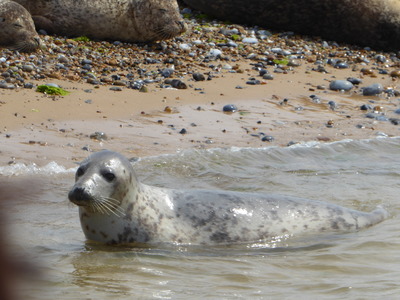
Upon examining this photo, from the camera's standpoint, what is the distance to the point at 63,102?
22.8 feet

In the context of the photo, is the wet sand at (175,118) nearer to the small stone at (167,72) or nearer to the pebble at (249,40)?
the small stone at (167,72)

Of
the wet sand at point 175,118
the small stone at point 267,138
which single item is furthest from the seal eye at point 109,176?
the small stone at point 267,138

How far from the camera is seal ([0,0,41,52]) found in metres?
8.46

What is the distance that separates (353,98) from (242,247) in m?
5.27

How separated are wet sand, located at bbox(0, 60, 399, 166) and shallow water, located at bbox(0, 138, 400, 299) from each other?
0.53 metres

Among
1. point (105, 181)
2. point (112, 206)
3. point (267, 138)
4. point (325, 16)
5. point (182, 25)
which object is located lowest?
point (267, 138)

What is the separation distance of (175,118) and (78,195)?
3775 mm

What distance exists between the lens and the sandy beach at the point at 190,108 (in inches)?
242

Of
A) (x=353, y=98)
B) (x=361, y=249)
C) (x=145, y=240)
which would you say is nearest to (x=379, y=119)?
(x=353, y=98)

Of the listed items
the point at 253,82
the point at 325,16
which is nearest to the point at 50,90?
the point at 253,82

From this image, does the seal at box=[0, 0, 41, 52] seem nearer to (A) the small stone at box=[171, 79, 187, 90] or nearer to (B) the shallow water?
(A) the small stone at box=[171, 79, 187, 90]

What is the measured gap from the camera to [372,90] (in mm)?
8969

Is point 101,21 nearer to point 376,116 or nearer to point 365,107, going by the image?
point 365,107

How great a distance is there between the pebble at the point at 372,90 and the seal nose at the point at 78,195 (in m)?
6.27
